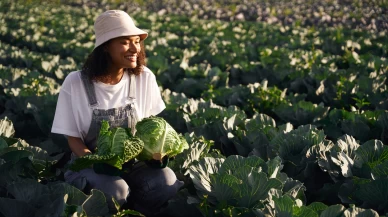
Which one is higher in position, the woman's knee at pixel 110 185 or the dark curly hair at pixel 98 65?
the dark curly hair at pixel 98 65

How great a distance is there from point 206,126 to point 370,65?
12.3 feet

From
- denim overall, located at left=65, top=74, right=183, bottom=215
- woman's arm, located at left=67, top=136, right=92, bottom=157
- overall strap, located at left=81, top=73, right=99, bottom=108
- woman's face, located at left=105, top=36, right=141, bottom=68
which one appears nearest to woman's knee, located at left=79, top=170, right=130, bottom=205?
denim overall, located at left=65, top=74, right=183, bottom=215

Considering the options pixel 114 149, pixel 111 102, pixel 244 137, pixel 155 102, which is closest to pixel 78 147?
pixel 111 102

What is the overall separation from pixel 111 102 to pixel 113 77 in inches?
6.2

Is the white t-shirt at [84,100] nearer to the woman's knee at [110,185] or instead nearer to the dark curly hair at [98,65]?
the dark curly hair at [98,65]

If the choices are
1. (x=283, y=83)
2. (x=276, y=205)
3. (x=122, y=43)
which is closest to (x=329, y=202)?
(x=276, y=205)

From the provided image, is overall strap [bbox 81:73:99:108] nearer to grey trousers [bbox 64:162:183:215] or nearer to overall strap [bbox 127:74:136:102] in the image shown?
overall strap [bbox 127:74:136:102]

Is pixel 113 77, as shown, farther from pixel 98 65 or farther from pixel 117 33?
pixel 117 33

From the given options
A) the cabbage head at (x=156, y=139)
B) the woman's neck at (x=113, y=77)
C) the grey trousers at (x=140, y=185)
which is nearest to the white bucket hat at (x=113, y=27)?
the woman's neck at (x=113, y=77)

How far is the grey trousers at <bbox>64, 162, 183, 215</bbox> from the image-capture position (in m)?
2.95

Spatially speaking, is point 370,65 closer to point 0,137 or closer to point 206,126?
point 206,126

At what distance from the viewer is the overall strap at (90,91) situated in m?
3.17

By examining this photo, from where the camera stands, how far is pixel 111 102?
10.7ft

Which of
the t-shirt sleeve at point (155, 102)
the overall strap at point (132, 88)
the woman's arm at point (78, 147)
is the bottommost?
the woman's arm at point (78, 147)
